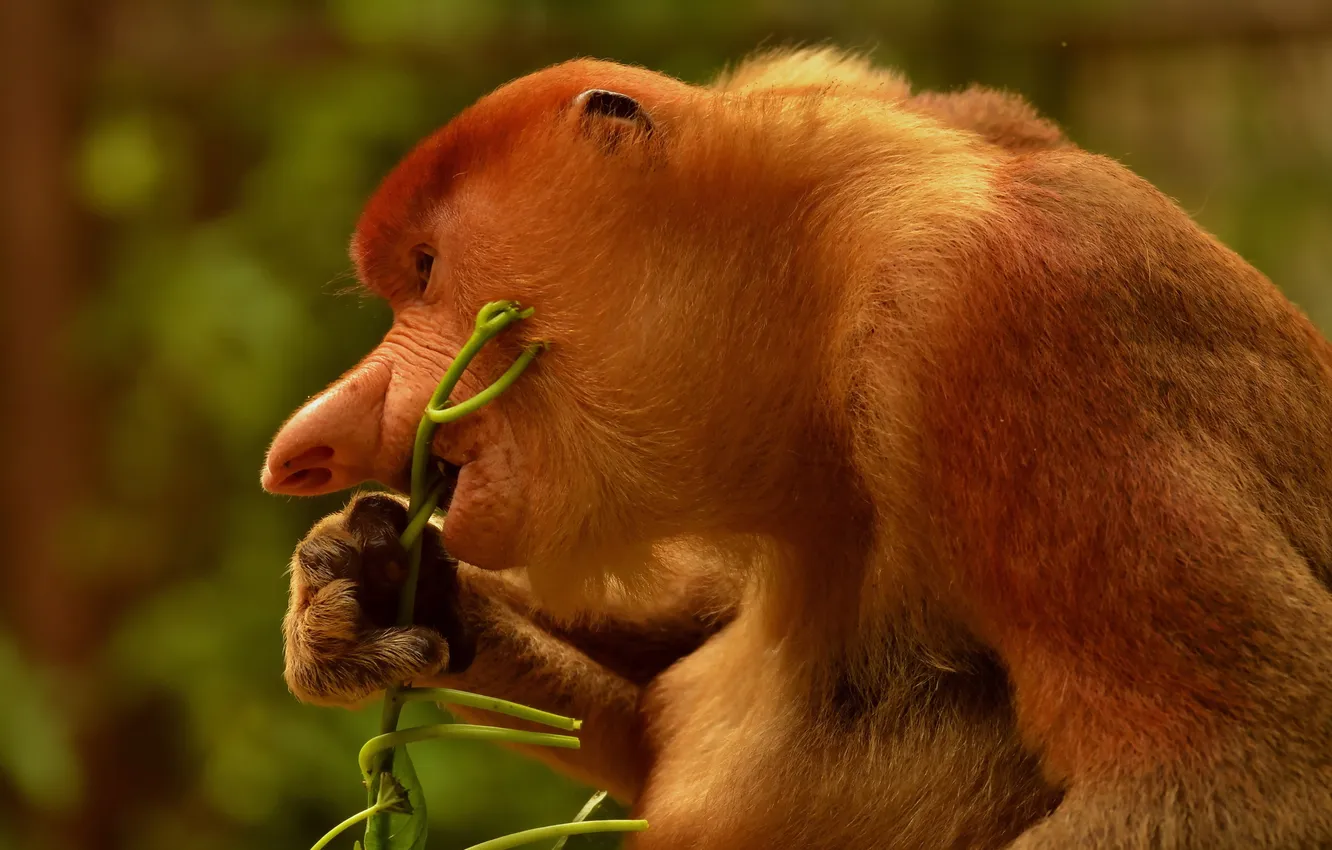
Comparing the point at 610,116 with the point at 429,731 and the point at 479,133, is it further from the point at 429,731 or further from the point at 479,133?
the point at 429,731

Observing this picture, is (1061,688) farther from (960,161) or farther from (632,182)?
(632,182)

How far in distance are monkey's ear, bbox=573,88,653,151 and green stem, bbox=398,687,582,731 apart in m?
0.64

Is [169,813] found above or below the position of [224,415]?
below

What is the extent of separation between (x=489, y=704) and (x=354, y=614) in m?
0.24

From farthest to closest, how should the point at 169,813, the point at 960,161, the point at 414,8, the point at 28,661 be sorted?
the point at 169,813 < the point at 28,661 < the point at 414,8 < the point at 960,161

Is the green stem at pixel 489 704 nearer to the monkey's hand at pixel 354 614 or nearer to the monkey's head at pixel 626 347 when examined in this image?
the monkey's hand at pixel 354 614

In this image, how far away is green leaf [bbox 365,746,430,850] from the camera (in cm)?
166

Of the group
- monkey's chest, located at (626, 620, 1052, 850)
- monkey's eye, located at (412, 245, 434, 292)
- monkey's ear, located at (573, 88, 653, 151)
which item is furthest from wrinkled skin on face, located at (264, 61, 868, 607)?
monkey's chest, located at (626, 620, 1052, 850)

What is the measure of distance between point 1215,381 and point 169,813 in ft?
12.1

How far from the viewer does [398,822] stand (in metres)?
1.67

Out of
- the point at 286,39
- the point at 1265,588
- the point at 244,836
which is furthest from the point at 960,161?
the point at 244,836

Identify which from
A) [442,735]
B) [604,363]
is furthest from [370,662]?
[604,363]

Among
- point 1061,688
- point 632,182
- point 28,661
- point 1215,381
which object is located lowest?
point 28,661

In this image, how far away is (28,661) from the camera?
408 cm
